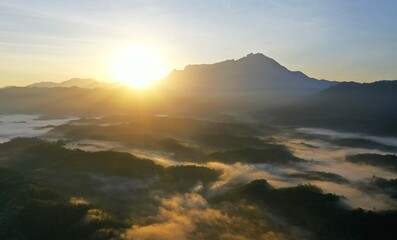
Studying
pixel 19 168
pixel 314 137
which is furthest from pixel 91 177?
pixel 314 137

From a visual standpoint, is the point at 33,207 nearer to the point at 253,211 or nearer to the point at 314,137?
the point at 253,211

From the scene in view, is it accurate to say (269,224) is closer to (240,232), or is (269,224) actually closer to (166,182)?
(240,232)

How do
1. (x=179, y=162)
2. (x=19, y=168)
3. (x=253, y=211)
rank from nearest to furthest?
(x=253, y=211) → (x=19, y=168) → (x=179, y=162)

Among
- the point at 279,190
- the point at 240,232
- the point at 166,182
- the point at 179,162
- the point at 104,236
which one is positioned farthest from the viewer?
the point at 179,162

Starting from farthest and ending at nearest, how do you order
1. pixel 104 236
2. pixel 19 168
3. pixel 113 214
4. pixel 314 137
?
pixel 314 137, pixel 19 168, pixel 113 214, pixel 104 236

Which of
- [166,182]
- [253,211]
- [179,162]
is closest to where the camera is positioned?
[253,211]

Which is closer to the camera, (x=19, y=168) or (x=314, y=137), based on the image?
(x=19, y=168)

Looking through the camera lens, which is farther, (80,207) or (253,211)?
(253,211)

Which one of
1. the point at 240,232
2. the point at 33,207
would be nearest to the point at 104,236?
the point at 33,207

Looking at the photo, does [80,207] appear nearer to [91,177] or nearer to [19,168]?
[91,177]
